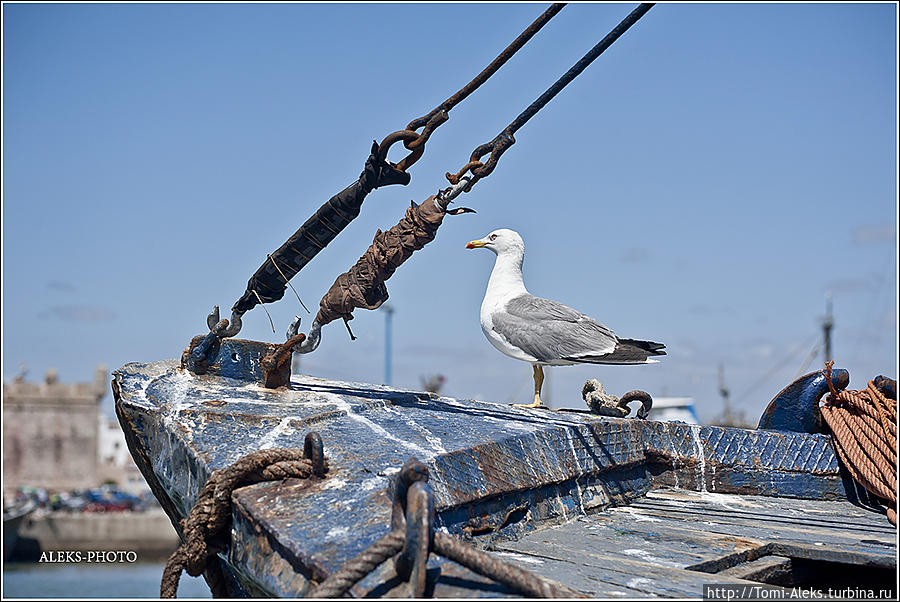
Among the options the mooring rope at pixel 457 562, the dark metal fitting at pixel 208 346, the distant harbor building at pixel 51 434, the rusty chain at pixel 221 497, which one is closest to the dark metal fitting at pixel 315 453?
the rusty chain at pixel 221 497

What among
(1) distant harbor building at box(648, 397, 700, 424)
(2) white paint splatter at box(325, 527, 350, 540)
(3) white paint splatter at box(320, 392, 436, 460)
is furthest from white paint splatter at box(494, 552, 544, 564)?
(1) distant harbor building at box(648, 397, 700, 424)

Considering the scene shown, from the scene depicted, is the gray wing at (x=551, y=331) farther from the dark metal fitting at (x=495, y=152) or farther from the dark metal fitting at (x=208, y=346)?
the dark metal fitting at (x=208, y=346)

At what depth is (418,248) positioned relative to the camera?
14.6 feet

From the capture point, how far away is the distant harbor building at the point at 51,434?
5209cm

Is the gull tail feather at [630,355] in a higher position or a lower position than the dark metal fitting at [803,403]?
higher

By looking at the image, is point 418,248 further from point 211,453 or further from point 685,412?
point 685,412

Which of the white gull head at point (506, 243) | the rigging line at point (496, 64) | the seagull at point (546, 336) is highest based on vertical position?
the rigging line at point (496, 64)

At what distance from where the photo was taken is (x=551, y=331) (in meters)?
5.41

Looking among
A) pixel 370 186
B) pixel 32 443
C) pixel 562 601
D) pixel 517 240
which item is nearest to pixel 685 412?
pixel 517 240

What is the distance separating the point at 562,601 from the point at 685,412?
107 feet

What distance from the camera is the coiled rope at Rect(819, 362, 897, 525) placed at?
3.88 meters

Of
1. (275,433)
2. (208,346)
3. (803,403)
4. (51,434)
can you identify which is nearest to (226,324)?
(208,346)

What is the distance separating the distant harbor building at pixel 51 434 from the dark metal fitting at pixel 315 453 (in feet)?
179

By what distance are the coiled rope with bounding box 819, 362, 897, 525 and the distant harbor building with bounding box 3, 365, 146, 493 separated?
53864 millimetres
